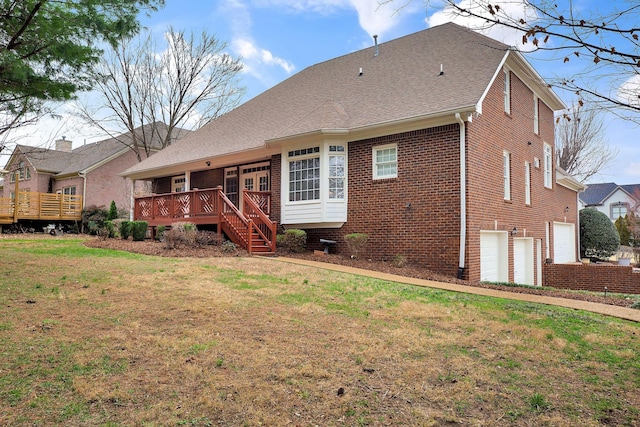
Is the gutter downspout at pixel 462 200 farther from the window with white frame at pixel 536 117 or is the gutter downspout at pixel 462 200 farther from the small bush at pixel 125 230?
the small bush at pixel 125 230

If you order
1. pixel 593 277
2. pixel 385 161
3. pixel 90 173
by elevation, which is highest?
pixel 90 173

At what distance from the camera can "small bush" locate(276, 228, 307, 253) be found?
556 inches

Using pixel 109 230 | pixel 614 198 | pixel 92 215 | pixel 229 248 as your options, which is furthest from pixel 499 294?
pixel 614 198

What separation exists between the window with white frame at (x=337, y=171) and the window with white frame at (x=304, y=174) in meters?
0.46

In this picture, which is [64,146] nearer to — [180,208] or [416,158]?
[180,208]

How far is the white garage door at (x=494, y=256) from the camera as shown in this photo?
1300 centimetres

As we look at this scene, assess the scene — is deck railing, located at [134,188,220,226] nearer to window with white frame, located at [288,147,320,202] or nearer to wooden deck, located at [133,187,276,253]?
wooden deck, located at [133,187,276,253]

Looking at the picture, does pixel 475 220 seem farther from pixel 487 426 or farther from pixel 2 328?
pixel 2 328

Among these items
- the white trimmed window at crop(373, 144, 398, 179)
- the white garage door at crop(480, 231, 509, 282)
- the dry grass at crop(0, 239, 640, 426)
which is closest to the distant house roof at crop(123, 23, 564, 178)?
the white trimmed window at crop(373, 144, 398, 179)

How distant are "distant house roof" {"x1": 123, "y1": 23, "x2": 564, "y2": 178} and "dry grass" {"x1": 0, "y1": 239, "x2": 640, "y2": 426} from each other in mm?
6462

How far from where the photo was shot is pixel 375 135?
13.3m

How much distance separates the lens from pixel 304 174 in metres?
14.6

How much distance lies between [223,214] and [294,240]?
2.61 m

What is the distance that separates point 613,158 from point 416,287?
31795 millimetres
